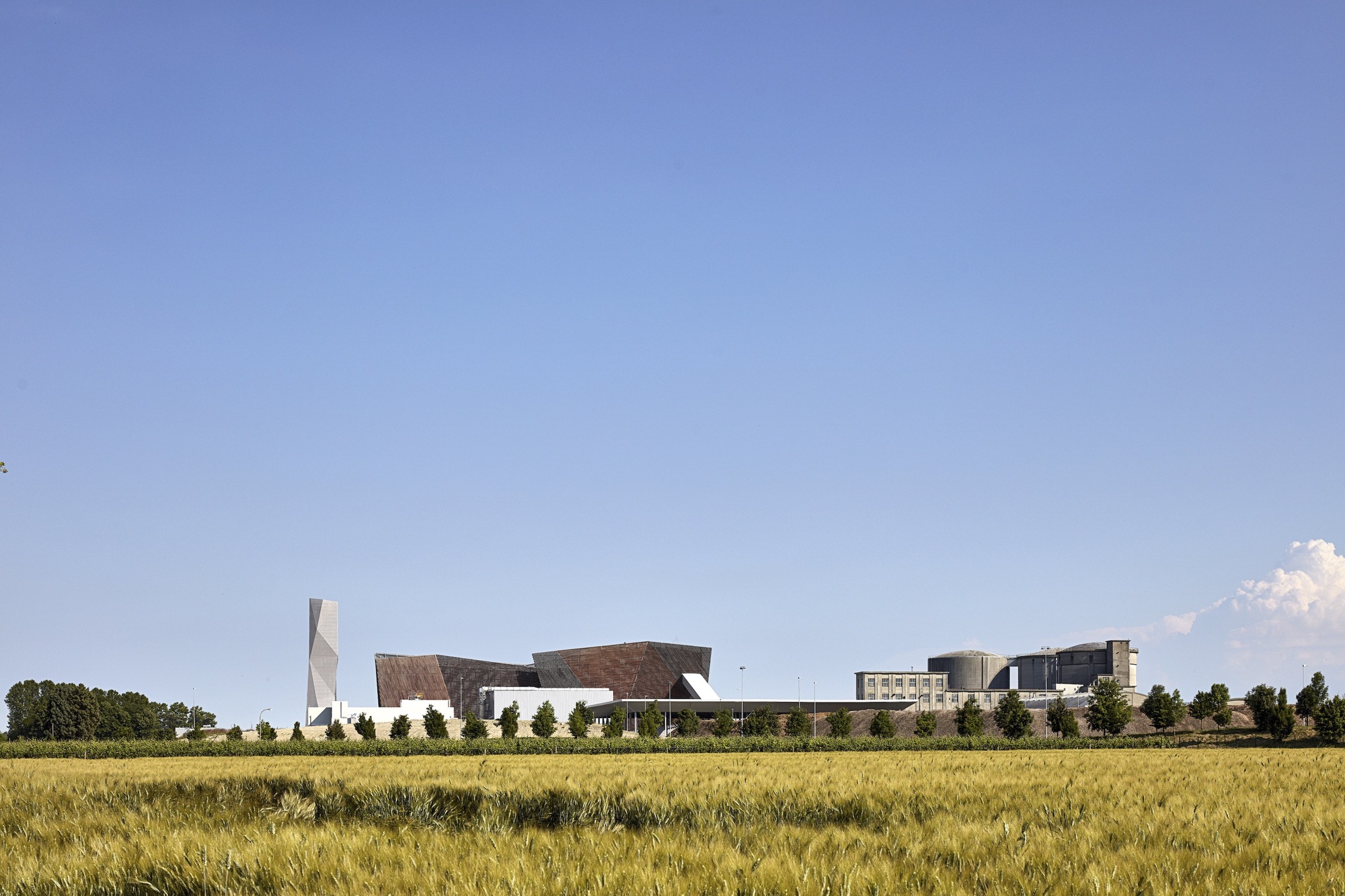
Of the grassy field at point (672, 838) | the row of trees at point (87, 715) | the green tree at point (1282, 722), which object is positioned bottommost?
the row of trees at point (87, 715)

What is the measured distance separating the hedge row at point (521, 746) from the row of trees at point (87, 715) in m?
33.5

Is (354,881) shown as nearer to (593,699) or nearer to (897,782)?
(897,782)

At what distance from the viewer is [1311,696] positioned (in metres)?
100

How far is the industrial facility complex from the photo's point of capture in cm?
14088

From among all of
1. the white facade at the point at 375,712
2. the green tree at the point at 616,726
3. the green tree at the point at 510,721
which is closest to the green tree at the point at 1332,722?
the green tree at the point at 616,726

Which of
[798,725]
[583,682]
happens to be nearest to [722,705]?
[583,682]

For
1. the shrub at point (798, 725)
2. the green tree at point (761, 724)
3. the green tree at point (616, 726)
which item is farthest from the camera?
the green tree at point (761, 724)

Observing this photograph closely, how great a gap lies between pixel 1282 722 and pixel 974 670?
100 meters

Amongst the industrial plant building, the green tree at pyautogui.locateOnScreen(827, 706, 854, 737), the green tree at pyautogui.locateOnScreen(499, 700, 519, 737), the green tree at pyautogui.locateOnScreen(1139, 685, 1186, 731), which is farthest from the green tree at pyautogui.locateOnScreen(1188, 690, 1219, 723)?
the green tree at pyautogui.locateOnScreen(499, 700, 519, 737)

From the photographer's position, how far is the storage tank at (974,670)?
186m

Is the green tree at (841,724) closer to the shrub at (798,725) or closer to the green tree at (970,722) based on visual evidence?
the shrub at (798,725)

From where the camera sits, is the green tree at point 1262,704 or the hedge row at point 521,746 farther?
the green tree at point 1262,704

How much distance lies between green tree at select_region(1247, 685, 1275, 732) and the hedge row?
1360 centimetres

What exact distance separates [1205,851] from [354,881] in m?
7.50
